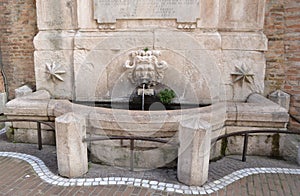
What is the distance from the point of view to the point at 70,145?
3033mm

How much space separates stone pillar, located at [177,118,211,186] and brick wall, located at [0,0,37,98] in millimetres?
4880

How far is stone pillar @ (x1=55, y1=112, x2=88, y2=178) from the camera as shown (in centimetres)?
300

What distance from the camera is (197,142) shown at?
112 inches

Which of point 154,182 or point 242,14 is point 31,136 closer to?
point 154,182

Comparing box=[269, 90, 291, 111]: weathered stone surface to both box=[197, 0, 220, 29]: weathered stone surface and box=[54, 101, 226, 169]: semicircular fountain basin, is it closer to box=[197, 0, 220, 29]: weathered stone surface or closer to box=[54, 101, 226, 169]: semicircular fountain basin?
box=[197, 0, 220, 29]: weathered stone surface

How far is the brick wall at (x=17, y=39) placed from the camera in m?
5.86

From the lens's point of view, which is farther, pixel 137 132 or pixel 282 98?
pixel 282 98

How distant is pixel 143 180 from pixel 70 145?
41.0 inches

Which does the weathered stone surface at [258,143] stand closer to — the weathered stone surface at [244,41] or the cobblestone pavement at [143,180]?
the cobblestone pavement at [143,180]

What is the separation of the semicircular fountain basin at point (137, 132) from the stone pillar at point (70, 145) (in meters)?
0.34

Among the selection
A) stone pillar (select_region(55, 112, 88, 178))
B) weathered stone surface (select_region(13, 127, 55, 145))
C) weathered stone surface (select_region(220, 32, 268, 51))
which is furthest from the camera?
weathered stone surface (select_region(220, 32, 268, 51))

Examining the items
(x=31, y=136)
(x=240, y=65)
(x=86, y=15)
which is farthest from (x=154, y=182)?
(x=86, y=15)

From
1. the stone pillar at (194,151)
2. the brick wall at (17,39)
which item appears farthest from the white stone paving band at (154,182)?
the brick wall at (17,39)

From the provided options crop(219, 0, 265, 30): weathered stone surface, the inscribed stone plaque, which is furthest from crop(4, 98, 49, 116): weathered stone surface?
crop(219, 0, 265, 30): weathered stone surface
